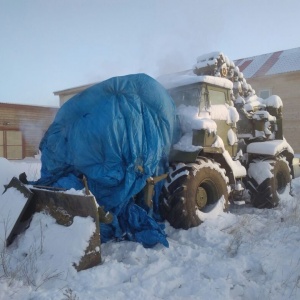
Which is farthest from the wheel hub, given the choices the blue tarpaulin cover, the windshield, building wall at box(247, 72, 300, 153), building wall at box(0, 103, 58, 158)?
building wall at box(0, 103, 58, 158)

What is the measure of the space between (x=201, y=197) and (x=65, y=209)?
8.05 feet

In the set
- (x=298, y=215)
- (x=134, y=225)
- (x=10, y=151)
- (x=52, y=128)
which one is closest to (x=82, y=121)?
(x=52, y=128)

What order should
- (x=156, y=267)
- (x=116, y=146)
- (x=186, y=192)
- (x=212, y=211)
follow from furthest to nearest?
(x=212, y=211), (x=186, y=192), (x=116, y=146), (x=156, y=267)

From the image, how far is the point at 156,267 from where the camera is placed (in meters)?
3.57

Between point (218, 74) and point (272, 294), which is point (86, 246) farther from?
point (218, 74)

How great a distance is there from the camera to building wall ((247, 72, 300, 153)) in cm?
1967

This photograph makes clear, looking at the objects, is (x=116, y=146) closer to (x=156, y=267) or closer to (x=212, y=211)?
(x=156, y=267)

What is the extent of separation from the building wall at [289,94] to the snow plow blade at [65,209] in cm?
1807

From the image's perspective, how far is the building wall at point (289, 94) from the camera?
19.7 m

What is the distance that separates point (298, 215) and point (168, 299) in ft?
11.7

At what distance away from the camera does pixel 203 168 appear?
5328 millimetres

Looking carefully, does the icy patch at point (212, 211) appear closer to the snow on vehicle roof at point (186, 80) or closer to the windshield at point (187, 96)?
the windshield at point (187, 96)

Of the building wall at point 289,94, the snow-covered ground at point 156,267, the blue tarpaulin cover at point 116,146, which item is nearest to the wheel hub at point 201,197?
the snow-covered ground at point 156,267

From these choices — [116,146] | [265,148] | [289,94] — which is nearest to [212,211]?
[116,146]
